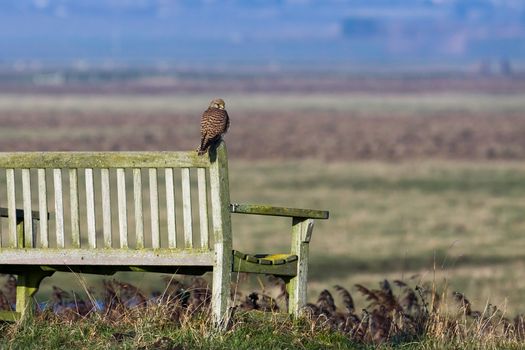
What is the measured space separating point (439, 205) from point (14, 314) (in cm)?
2223

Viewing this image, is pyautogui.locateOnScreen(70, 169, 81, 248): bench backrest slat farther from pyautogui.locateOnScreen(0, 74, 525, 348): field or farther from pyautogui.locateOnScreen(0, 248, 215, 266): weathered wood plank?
pyautogui.locateOnScreen(0, 74, 525, 348): field

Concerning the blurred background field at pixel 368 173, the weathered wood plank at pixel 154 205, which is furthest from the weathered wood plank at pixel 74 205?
the blurred background field at pixel 368 173

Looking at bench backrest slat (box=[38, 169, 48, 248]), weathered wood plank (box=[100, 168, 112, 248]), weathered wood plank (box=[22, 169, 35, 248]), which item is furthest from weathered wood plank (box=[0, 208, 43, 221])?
weathered wood plank (box=[100, 168, 112, 248])

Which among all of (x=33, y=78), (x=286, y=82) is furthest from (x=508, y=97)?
(x=33, y=78)

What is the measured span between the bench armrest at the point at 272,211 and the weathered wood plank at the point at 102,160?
0.32 metres

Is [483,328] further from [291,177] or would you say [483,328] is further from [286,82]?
[286,82]

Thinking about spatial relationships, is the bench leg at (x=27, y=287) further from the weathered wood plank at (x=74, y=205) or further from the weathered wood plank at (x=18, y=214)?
the weathered wood plank at (x=74, y=205)

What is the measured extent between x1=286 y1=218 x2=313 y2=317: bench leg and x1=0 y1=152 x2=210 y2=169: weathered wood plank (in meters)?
0.84

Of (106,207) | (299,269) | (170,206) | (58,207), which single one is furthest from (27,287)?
(299,269)

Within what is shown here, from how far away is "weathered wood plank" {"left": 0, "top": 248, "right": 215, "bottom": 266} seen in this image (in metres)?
7.32

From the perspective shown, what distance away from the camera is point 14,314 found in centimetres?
764

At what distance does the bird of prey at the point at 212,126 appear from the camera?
7395 millimetres

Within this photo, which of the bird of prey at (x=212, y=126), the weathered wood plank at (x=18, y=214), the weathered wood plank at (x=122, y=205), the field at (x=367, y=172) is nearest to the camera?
the weathered wood plank at (x=122, y=205)

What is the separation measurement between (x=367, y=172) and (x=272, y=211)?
30.6m
